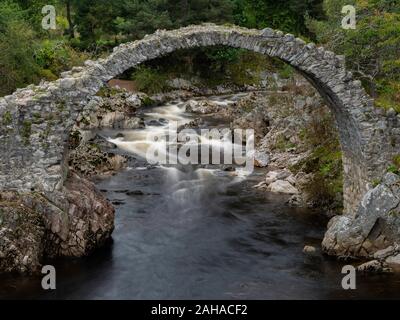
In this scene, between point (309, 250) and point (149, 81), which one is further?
point (149, 81)

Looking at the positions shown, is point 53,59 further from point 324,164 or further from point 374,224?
point 374,224

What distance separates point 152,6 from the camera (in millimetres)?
41469

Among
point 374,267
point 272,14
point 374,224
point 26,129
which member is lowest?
point 374,267

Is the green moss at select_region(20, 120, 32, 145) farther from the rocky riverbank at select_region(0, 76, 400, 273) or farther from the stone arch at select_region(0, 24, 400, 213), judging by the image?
the rocky riverbank at select_region(0, 76, 400, 273)

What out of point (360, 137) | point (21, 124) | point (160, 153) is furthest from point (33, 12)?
point (360, 137)

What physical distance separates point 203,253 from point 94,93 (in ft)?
16.7

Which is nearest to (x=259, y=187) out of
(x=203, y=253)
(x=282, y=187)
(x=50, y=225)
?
(x=282, y=187)

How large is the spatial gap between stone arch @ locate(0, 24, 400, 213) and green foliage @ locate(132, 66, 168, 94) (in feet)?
87.2

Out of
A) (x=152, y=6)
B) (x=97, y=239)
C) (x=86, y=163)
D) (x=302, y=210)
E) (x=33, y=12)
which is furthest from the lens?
(x=152, y=6)

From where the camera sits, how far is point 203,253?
14250 millimetres

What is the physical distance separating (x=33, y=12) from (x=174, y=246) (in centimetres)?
2924

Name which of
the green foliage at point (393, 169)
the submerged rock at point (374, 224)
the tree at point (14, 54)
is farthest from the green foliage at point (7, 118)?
the tree at point (14, 54)

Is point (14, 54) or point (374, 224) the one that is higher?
point (14, 54)
